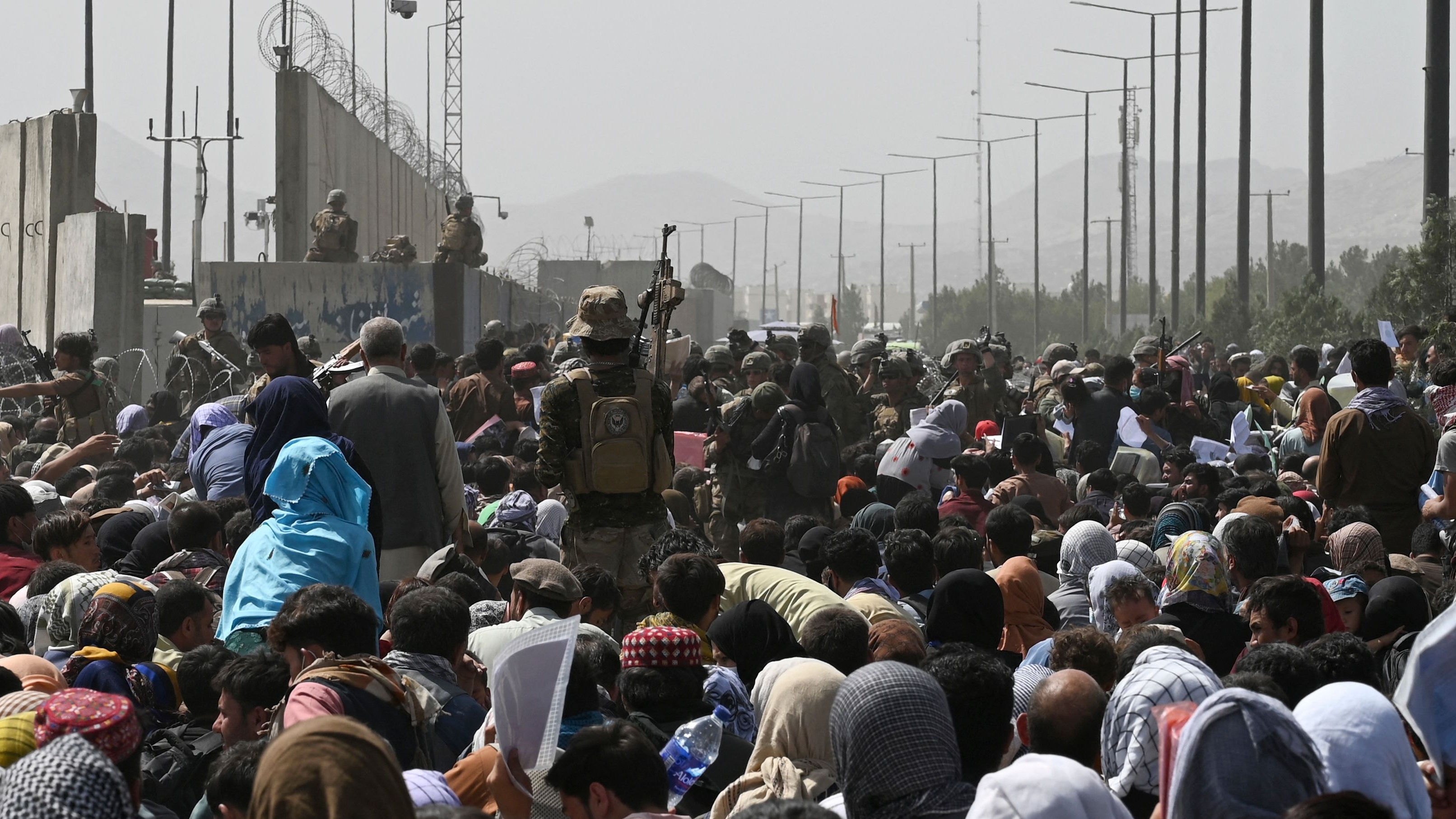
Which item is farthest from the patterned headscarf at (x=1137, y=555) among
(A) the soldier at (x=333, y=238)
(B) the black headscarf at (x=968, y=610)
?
(A) the soldier at (x=333, y=238)

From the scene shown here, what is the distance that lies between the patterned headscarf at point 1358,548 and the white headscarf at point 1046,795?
12.6 ft

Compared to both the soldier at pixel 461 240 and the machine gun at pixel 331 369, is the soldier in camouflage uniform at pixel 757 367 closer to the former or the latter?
the machine gun at pixel 331 369

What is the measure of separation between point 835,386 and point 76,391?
477 cm

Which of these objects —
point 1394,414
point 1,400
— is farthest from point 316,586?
point 1,400

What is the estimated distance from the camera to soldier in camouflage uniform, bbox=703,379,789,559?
31.2 feet

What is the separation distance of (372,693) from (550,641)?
25.9 inches

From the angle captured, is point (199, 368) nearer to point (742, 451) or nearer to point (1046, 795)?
point (742, 451)

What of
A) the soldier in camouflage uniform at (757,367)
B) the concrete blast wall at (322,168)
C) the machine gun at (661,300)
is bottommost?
the soldier in camouflage uniform at (757,367)

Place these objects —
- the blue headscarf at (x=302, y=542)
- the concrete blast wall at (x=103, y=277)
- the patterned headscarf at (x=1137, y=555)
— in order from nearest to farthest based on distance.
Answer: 1. the blue headscarf at (x=302, y=542)
2. the patterned headscarf at (x=1137, y=555)
3. the concrete blast wall at (x=103, y=277)

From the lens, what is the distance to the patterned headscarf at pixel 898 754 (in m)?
3.35

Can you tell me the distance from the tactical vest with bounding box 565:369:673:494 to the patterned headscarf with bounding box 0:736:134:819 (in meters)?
3.95

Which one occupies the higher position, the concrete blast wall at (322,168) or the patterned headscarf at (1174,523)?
the concrete blast wall at (322,168)

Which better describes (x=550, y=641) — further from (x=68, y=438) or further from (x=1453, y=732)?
(x=68, y=438)

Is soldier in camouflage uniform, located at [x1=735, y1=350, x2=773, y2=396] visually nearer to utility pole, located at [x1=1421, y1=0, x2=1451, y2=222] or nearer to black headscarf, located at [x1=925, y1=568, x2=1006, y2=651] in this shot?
black headscarf, located at [x1=925, y1=568, x2=1006, y2=651]
